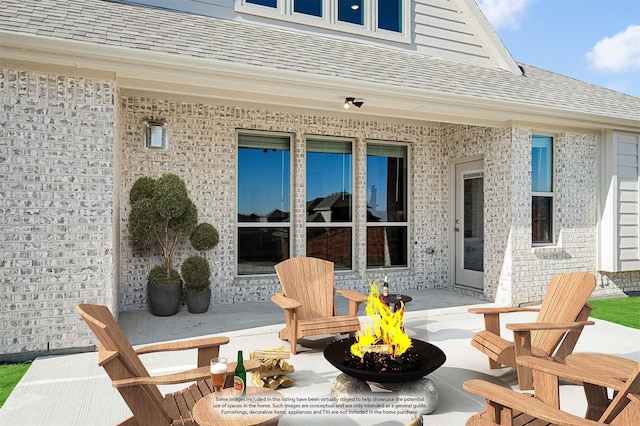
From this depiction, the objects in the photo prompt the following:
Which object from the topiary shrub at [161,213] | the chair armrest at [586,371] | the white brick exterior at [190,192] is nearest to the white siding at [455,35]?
the white brick exterior at [190,192]

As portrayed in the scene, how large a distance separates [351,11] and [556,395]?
262 inches

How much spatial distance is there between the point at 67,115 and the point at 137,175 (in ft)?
6.24

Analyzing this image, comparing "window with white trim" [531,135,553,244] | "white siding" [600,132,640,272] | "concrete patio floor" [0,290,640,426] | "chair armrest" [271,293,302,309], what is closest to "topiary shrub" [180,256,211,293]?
"concrete patio floor" [0,290,640,426]

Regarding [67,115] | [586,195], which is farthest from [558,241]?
[67,115]

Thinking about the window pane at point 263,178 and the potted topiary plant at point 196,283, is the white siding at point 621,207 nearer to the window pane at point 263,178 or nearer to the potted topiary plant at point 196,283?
the window pane at point 263,178

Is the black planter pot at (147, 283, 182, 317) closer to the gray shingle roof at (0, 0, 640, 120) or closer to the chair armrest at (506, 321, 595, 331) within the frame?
the gray shingle roof at (0, 0, 640, 120)

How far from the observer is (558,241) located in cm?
738

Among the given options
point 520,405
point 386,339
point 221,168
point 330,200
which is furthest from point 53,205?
point 520,405

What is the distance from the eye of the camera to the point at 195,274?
6.09 m

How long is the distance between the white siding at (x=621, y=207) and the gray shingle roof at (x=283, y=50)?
23.8 inches

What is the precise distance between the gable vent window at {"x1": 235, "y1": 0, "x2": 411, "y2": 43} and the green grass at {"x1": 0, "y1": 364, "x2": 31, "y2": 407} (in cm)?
546

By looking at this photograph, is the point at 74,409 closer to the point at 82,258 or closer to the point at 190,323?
the point at 82,258

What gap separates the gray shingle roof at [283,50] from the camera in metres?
4.62

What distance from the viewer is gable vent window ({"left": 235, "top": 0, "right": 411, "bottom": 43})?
266 inches
